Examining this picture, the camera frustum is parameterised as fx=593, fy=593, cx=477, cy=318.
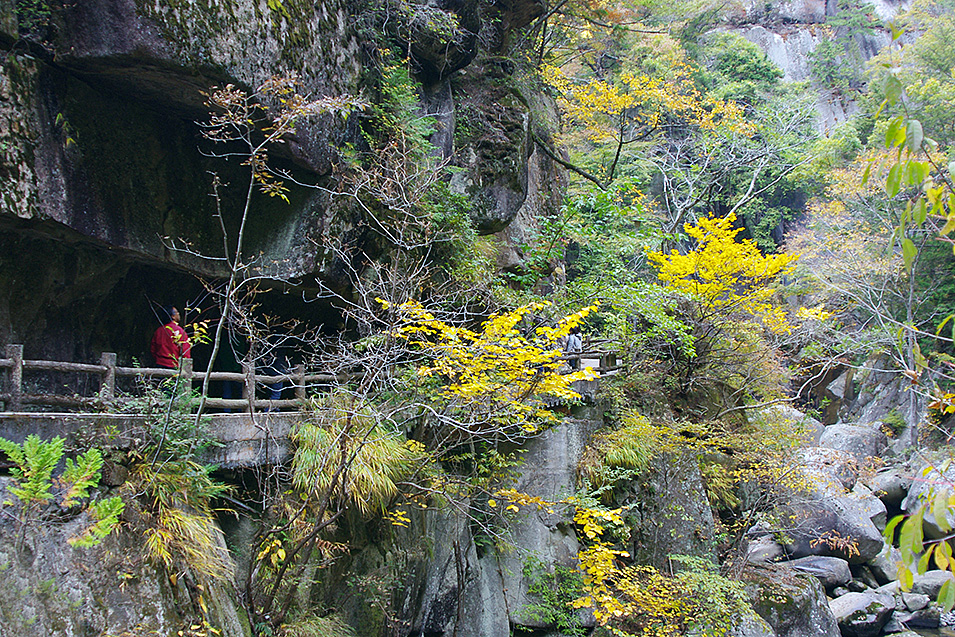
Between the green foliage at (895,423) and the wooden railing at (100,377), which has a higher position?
the wooden railing at (100,377)

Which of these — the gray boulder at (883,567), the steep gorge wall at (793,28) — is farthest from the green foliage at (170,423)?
the steep gorge wall at (793,28)

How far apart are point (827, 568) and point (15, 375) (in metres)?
18.5

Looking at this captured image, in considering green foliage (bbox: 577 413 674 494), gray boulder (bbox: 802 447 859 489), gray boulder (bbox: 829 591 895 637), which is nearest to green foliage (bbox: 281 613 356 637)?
green foliage (bbox: 577 413 674 494)

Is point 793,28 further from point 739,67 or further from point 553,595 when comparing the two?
point 553,595

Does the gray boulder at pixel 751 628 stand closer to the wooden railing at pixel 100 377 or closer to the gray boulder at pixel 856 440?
the wooden railing at pixel 100 377

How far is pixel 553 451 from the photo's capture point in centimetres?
1073

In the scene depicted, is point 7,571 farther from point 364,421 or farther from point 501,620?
point 501,620

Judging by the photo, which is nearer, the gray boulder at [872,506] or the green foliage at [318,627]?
the green foliage at [318,627]

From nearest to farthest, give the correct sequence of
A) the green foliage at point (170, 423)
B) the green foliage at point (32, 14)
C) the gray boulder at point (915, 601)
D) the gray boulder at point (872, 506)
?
Answer: the green foliage at point (170, 423)
the green foliage at point (32, 14)
the gray boulder at point (915, 601)
the gray boulder at point (872, 506)

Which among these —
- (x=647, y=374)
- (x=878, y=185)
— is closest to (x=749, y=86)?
(x=878, y=185)

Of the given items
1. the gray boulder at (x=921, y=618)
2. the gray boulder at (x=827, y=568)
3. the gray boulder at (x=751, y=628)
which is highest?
the gray boulder at (x=751, y=628)

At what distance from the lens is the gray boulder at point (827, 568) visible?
627 inches

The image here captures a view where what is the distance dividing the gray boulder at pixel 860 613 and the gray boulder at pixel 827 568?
707 millimetres

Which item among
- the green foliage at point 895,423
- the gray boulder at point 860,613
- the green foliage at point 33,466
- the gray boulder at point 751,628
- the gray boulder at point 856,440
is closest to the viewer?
the green foliage at point 33,466
